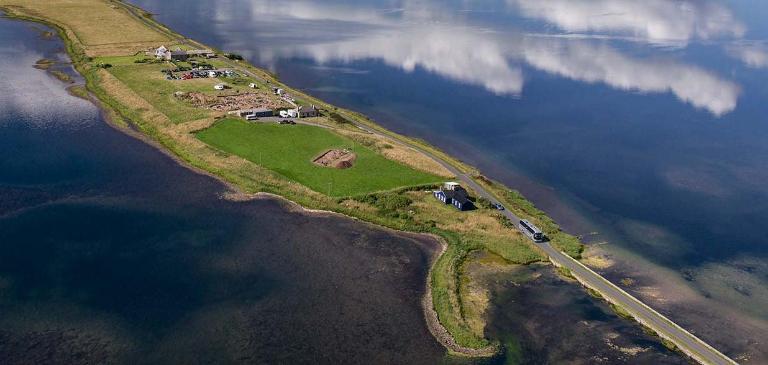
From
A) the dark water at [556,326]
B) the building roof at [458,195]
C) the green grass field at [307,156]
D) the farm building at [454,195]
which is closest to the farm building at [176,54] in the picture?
the green grass field at [307,156]

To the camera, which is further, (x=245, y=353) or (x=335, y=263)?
(x=335, y=263)

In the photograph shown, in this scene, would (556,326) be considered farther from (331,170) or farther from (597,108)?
(597,108)

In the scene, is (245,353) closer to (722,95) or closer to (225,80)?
(225,80)

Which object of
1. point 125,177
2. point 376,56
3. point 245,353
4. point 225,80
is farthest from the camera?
point 376,56

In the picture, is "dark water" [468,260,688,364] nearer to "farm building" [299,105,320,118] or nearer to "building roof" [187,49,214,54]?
"farm building" [299,105,320,118]

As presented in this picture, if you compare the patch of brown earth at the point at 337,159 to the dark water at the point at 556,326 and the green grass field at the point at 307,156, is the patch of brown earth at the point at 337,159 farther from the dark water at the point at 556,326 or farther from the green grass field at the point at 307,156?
the dark water at the point at 556,326

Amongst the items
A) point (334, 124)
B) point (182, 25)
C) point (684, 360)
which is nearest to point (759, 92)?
point (334, 124)

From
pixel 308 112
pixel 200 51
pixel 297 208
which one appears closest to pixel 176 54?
pixel 200 51
